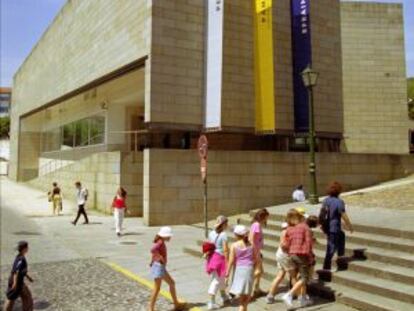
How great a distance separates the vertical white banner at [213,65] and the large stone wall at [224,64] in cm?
23

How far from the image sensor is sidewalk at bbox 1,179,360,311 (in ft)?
31.4

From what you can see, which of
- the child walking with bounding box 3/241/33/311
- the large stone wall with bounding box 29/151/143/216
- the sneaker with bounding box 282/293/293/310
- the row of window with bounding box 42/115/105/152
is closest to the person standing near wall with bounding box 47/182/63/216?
the large stone wall with bounding box 29/151/143/216

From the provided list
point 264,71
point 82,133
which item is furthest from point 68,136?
point 264,71

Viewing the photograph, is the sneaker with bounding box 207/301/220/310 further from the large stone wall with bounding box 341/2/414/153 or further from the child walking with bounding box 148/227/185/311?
the large stone wall with bounding box 341/2/414/153

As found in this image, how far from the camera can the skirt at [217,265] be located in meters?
7.89

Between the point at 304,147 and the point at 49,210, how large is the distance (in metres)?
11.9

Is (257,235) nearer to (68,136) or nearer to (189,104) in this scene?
(189,104)

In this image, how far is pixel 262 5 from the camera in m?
19.9

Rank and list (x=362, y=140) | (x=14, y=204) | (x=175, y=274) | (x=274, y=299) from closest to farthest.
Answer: (x=274, y=299) → (x=175, y=274) → (x=14, y=204) → (x=362, y=140)

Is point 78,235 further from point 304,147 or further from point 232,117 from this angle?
point 304,147

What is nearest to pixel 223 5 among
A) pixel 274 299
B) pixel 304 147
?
pixel 304 147

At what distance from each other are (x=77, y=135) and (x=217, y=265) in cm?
2767

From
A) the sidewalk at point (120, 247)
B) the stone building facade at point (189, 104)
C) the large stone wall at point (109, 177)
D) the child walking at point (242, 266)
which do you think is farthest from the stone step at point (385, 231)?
the large stone wall at point (109, 177)

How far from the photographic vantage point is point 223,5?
19.6 m
